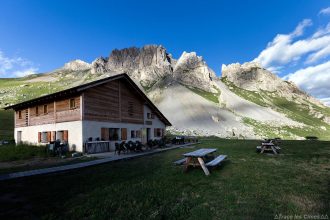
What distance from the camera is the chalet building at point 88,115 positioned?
1898 cm

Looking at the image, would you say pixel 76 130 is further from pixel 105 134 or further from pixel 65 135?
pixel 105 134

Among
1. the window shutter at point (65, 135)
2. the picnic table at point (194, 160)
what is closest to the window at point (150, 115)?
the window shutter at point (65, 135)

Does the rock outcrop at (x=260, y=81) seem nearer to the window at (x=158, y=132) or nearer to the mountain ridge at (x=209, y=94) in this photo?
the mountain ridge at (x=209, y=94)

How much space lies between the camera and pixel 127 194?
652 centimetres

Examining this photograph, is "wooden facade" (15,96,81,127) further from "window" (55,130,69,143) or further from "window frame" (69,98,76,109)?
"window" (55,130,69,143)

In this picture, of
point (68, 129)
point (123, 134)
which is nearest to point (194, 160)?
point (68, 129)

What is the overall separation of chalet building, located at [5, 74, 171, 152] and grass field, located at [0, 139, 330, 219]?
10159 mm

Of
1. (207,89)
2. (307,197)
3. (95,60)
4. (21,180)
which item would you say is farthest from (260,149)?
(95,60)

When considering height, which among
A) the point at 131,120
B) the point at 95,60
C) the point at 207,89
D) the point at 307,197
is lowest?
the point at 307,197

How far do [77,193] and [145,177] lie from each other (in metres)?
2.72

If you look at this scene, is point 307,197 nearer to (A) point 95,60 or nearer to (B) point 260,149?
(B) point 260,149

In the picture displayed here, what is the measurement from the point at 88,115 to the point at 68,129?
2.39 meters

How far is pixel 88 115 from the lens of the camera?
19141 mm

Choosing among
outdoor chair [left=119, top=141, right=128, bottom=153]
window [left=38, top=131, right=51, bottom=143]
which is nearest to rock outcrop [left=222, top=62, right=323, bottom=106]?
window [left=38, top=131, right=51, bottom=143]
